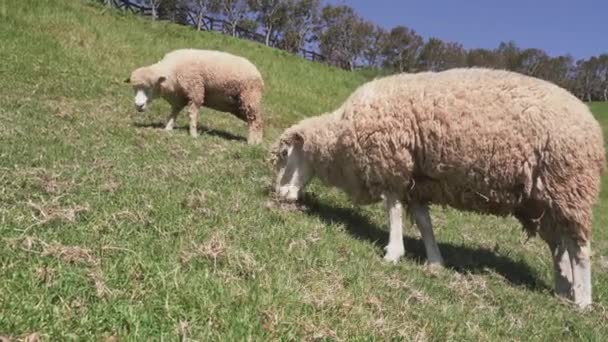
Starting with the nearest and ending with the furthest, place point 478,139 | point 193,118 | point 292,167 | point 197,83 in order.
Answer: point 478,139
point 292,167
point 193,118
point 197,83

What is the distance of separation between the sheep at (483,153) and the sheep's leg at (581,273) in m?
0.01

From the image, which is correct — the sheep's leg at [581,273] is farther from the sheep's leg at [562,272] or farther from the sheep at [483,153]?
the sheep's leg at [562,272]

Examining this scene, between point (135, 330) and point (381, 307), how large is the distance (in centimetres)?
192

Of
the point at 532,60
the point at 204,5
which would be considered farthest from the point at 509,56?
the point at 204,5

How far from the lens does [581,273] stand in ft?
20.0

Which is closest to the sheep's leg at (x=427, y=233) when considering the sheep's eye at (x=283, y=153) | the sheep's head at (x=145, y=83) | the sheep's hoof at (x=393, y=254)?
the sheep's hoof at (x=393, y=254)

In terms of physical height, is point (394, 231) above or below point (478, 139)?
below

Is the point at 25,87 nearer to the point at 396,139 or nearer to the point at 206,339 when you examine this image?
the point at 396,139

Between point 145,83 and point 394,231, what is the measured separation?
7.61 metres

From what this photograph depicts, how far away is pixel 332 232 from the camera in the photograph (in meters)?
6.54

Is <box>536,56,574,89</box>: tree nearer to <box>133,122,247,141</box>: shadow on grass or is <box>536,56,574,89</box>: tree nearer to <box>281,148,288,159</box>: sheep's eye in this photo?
<box>133,122,247,141</box>: shadow on grass

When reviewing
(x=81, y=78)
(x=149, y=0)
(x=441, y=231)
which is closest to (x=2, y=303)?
(x=441, y=231)

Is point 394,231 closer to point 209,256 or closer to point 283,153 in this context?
point 283,153

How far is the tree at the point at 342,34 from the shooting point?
8962 centimetres
